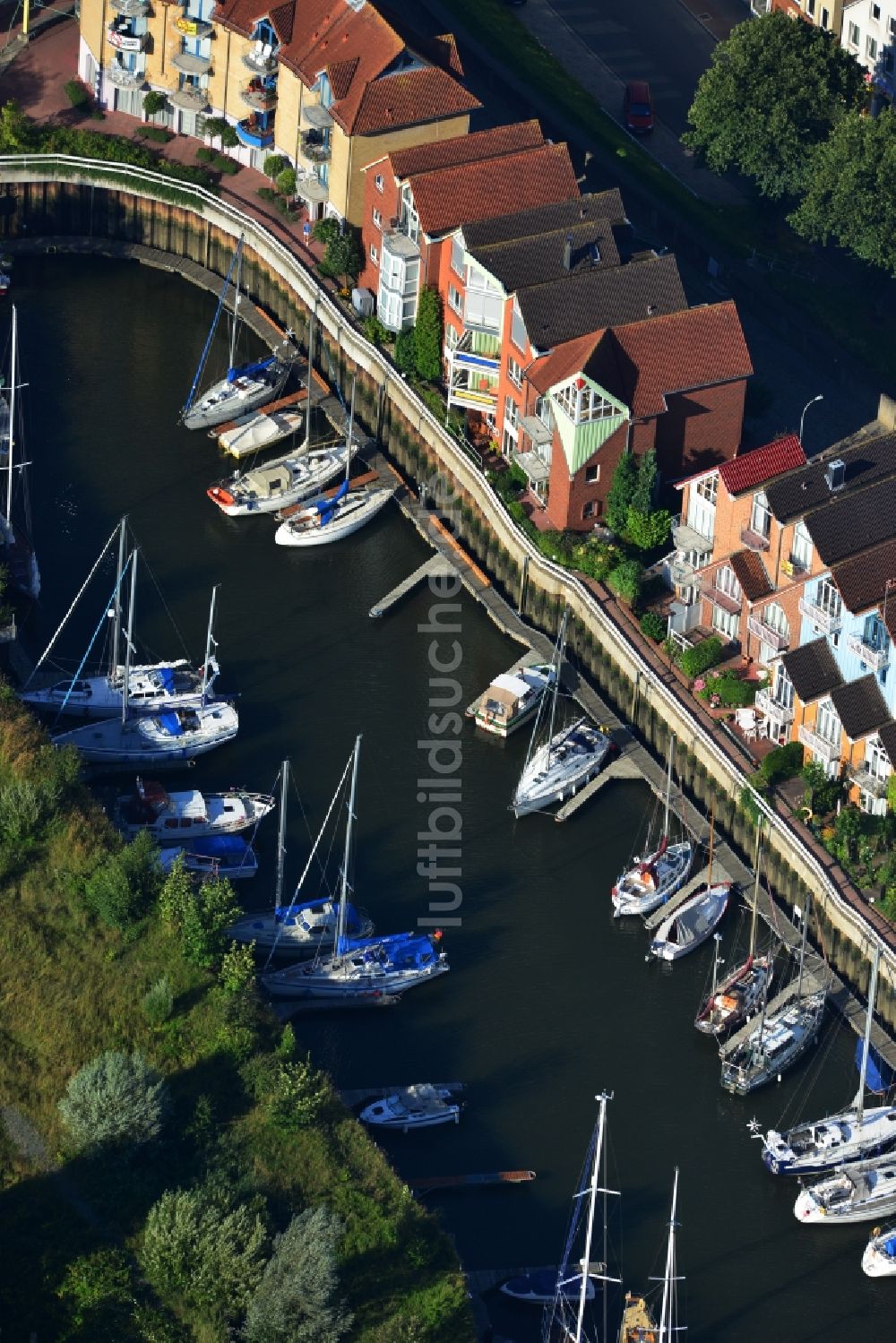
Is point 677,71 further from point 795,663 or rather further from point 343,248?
point 795,663

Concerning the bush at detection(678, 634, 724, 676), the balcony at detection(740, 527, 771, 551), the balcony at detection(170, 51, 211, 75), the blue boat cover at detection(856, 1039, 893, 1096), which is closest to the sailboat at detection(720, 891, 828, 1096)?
the blue boat cover at detection(856, 1039, 893, 1096)

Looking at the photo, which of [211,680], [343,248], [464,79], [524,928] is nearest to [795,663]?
[524,928]

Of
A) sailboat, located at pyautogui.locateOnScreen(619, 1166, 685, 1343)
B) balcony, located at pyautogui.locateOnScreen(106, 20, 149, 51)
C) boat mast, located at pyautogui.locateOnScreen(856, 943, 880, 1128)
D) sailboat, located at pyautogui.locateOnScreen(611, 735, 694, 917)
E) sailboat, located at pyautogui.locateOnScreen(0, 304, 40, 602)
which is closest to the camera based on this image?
sailboat, located at pyautogui.locateOnScreen(619, 1166, 685, 1343)

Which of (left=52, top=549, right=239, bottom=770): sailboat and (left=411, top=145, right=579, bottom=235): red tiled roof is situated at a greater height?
(left=411, top=145, right=579, bottom=235): red tiled roof

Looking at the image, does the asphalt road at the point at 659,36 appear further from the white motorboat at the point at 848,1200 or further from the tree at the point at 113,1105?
the tree at the point at 113,1105

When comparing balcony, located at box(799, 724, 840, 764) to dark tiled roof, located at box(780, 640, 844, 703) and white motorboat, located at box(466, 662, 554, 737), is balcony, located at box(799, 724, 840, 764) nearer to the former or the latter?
dark tiled roof, located at box(780, 640, 844, 703)

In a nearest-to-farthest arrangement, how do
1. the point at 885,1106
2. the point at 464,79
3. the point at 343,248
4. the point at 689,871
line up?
the point at 885,1106 → the point at 689,871 → the point at 343,248 → the point at 464,79

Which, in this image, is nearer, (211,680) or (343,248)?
(211,680)

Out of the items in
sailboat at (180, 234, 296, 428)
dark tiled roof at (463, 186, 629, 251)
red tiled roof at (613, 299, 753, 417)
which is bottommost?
sailboat at (180, 234, 296, 428)

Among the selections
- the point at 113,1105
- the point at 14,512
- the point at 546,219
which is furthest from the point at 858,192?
the point at 113,1105
